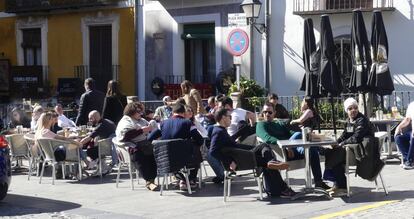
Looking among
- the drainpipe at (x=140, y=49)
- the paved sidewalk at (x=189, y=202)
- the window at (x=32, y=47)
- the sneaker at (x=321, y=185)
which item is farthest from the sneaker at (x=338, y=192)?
the window at (x=32, y=47)

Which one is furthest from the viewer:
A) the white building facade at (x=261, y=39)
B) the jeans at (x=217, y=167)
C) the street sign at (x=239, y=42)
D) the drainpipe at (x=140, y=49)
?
the drainpipe at (x=140, y=49)

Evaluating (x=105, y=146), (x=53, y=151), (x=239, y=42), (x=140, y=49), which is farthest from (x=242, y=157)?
(x=140, y=49)

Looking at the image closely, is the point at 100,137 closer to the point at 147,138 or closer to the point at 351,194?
the point at 147,138

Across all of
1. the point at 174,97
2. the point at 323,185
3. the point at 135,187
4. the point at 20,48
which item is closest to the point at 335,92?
the point at 323,185

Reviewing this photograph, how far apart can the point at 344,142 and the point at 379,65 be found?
4537 millimetres

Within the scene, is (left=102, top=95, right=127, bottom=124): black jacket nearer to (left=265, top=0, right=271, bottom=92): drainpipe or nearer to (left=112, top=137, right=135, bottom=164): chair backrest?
(left=112, top=137, right=135, bottom=164): chair backrest

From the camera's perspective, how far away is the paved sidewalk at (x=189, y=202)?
9305 millimetres

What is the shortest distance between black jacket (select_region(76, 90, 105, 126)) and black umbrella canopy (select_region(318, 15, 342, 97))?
4472mm

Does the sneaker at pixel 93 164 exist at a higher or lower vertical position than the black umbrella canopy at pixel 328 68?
lower

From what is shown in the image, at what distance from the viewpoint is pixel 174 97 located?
22.0 m

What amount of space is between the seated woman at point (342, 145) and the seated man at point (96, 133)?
445 centimetres

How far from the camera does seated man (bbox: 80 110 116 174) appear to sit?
12.9m

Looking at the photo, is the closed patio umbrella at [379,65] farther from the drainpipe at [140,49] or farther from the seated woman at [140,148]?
the drainpipe at [140,49]

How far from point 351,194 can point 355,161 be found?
0.51 meters
